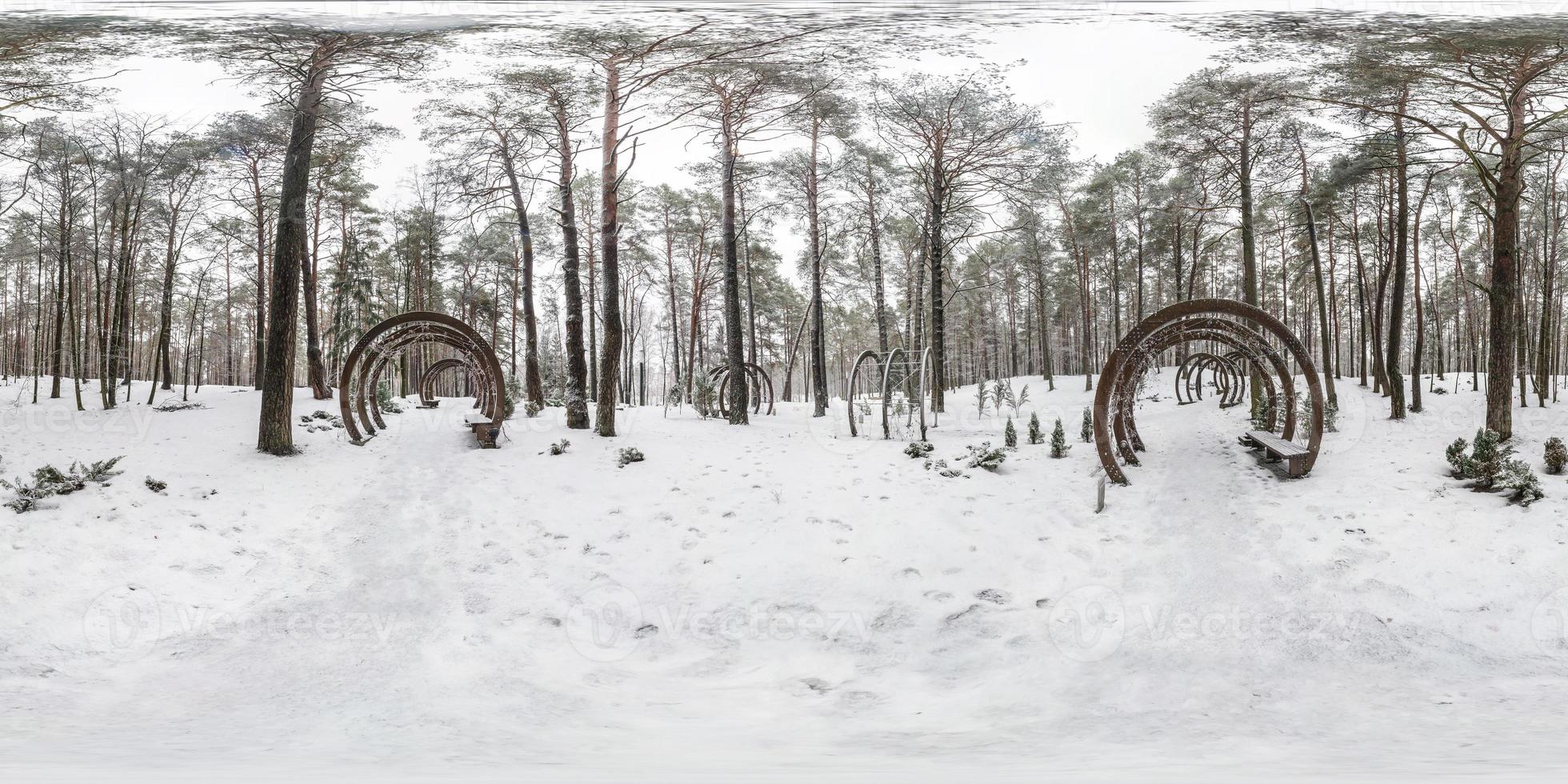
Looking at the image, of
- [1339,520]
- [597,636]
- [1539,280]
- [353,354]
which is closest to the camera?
[597,636]

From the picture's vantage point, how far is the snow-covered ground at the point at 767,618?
7.78ft

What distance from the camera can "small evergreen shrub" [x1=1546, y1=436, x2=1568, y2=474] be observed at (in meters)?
5.13

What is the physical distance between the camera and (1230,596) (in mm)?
4113

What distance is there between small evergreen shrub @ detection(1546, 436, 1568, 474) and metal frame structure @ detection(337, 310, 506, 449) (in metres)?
11.4

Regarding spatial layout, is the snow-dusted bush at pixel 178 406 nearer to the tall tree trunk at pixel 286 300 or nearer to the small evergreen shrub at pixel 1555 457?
the tall tree trunk at pixel 286 300

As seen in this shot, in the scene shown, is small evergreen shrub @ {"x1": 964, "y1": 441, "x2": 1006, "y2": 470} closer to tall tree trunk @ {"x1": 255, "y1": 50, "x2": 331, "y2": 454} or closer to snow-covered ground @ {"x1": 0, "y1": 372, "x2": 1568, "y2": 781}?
snow-covered ground @ {"x1": 0, "y1": 372, "x2": 1568, "y2": 781}

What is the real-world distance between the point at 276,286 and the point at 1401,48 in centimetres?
1108

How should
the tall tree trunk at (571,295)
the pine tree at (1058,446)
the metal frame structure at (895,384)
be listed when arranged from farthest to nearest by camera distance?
the tall tree trunk at (571,295), the metal frame structure at (895,384), the pine tree at (1058,446)

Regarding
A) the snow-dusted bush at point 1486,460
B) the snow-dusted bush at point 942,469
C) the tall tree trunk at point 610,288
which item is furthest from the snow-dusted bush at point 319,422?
the snow-dusted bush at point 1486,460

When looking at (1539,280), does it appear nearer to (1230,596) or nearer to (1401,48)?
(1401,48)

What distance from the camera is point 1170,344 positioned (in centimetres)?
677

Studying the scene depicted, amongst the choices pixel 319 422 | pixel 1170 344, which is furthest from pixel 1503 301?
pixel 319 422

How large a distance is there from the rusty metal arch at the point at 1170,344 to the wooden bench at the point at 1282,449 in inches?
3.0

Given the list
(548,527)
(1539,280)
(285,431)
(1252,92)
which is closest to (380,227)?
(285,431)
